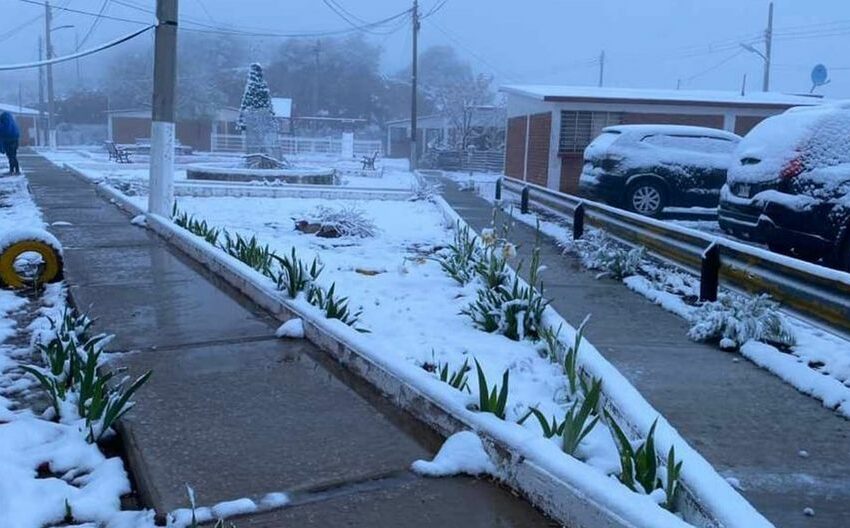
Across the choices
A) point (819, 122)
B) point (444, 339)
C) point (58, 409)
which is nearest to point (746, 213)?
point (819, 122)

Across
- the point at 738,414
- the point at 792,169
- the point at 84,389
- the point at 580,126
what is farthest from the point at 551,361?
the point at 580,126

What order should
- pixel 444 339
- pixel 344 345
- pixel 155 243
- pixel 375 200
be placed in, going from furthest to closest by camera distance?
pixel 375 200 < pixel 155 243 < pixel 444 339 < pixel 344 345

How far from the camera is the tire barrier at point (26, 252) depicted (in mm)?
7014

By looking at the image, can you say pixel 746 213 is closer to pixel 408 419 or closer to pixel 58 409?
pixel 408 419

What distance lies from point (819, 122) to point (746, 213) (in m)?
1.27

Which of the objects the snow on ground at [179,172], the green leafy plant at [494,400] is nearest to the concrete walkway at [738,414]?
the green leafy plant at [494,400]

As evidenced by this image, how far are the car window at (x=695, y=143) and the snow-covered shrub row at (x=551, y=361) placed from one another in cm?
620

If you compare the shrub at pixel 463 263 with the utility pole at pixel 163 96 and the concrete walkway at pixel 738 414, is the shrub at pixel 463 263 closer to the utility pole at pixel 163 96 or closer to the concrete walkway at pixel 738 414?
the concrete walkway at pixel 738 414

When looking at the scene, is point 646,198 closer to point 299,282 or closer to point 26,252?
point 299,282

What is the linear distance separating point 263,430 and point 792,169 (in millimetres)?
6570

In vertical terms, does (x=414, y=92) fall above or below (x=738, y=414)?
above

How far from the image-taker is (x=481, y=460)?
11.5 feet

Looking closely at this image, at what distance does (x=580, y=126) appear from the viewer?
65.6ft

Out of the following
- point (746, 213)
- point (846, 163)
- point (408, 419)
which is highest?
point (846, 163)
